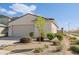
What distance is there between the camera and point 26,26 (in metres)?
8.02

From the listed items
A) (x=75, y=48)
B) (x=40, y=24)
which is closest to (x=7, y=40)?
(x=40, y=24)

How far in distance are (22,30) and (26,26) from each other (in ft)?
0.55

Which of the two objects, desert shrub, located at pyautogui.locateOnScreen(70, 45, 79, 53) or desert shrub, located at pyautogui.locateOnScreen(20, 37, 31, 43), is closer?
desert shrub, located at pyautogui.locateOnScreen(70, 45, 79, 53)

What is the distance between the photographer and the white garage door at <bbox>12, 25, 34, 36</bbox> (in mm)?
7960

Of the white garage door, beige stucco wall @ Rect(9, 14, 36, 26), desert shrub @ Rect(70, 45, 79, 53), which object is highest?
beige stucco wall @ Rect(9, 14, 36, 26)

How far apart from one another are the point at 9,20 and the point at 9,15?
0.48 ft

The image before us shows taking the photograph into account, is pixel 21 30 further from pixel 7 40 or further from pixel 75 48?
pixel 75 48

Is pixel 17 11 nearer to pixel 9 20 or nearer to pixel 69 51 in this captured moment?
pixel 9 20

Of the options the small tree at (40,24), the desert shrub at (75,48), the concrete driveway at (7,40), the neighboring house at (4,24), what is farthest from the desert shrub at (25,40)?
the desert shrub at (75,48)

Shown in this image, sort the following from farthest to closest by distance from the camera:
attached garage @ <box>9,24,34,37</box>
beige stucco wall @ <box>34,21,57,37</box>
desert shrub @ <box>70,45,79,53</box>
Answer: attached garage @ <box>9,24,34,37</box> → beige stucco wall @ <box>34,21,57,37</box> → desert shrub @ <box>70,45,79,53</box>

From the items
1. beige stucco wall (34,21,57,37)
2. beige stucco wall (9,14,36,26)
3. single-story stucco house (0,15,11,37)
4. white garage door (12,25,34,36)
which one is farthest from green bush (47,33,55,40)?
single-story stucco house (0,15,11,37)

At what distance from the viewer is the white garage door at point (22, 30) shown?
796 cm

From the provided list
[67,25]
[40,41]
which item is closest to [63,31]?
[67,25]

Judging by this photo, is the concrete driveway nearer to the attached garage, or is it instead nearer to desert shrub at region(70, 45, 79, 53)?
the attached garage
